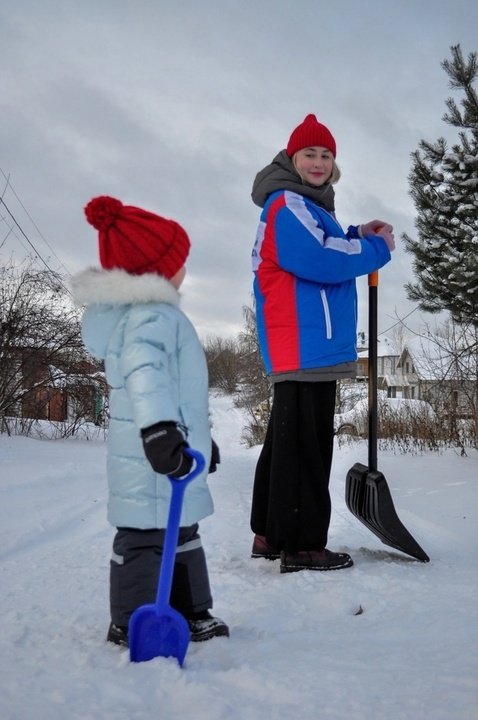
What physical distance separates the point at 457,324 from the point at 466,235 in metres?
1.32

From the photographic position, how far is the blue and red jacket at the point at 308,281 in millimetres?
2773

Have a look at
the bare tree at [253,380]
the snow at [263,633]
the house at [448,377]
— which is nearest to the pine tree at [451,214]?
the house at [448,377]

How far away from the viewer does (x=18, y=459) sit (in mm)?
6320

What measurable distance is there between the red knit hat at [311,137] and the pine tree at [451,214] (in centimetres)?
434

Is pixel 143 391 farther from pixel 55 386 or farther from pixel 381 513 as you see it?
pixel 55 386

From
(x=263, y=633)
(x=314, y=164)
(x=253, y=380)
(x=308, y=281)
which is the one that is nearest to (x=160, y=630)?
(x=263, y=633)

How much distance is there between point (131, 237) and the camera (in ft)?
6.90

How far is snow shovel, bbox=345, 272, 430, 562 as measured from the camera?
2809 millimetres

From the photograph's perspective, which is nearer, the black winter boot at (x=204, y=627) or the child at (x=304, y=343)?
the black winter boot at (x=204, y=627)

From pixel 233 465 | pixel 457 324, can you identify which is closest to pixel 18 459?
pixel 233 465

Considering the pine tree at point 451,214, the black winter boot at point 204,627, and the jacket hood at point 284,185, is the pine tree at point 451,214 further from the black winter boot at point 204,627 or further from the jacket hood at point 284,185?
the black winter boot at point 204,627

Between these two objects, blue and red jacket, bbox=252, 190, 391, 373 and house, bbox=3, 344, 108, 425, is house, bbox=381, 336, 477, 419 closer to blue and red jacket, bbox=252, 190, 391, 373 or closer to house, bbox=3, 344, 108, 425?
blue and red jacket, bbox=252, 190, 391, 373

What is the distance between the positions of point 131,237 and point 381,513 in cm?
175

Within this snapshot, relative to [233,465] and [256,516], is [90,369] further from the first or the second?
[256,516]
